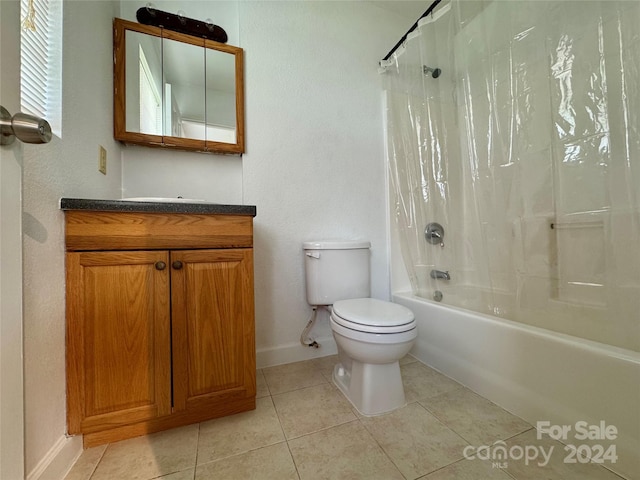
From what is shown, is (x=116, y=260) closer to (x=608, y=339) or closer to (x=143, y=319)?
(x=143, y=319)

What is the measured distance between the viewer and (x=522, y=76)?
3.74 feet

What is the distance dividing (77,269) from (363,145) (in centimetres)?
161

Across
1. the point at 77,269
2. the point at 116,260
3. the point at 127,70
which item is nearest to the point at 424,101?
the point at 127,70

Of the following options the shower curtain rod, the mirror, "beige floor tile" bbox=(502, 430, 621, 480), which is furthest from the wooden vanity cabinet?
the shower curtain rod

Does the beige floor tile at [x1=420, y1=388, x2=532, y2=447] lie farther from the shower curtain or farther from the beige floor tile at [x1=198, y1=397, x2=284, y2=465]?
the beige floor tile at [x1=198, y1=397, x2=284, y2=465]

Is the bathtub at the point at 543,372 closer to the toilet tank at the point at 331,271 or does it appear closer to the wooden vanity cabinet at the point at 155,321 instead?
the toilet tank at the point at 331,271

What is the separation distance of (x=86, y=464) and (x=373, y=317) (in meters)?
1.08

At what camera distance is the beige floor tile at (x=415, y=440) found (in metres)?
0.83

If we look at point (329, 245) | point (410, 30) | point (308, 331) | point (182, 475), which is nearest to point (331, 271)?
point (329, 245)

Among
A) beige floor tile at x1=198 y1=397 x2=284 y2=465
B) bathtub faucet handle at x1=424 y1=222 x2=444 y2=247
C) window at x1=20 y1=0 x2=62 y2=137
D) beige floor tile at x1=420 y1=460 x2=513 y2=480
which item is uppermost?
window at x1=20 y1=0 x2=62 y2=137

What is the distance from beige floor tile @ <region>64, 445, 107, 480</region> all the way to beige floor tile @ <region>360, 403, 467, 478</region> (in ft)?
3.05

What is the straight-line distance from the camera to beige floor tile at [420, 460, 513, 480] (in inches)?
30.6

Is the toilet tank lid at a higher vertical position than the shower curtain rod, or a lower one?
lower

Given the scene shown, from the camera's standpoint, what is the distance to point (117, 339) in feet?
2.84
